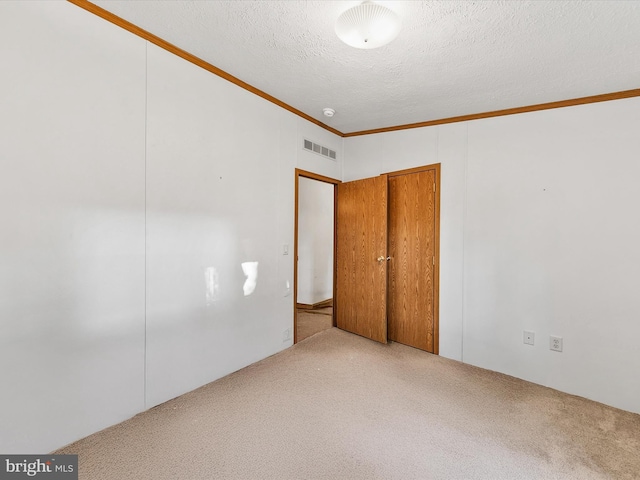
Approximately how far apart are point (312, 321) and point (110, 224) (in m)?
3.02

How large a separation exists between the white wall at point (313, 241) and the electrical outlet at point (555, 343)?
3257 millimetres

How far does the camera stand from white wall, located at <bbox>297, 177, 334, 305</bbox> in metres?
5.16

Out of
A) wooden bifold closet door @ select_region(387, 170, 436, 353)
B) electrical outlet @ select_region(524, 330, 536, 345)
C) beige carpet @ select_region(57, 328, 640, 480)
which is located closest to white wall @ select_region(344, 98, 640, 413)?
electrical outlet @ select_region(524, 330, 536, 345)

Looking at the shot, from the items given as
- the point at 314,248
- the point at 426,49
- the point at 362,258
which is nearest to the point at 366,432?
the point at 362,258

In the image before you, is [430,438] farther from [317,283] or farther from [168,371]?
[317,283]

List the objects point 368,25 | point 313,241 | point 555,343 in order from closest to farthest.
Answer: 1. point 368,25
2. point 555,343
3. point 313,241

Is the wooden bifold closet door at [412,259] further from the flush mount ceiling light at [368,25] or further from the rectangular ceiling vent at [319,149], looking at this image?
the flush mount ceiling light at [368,25]

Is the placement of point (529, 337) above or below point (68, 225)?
below

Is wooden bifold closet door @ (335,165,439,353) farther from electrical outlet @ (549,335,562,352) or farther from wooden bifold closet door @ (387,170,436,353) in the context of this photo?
electrical outlet @ (549,335,562,352)

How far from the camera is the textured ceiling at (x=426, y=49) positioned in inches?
69.1

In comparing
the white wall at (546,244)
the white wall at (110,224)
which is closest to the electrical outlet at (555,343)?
the white wall at (546,244)

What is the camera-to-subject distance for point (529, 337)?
2867 mm

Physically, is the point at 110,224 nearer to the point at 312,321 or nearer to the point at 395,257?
the point at 395,257

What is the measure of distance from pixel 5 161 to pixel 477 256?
366cm
